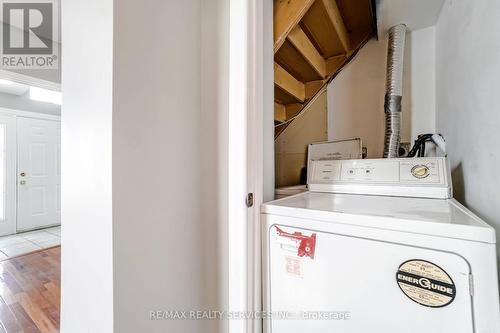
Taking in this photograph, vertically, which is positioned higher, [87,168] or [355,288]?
[87,168]

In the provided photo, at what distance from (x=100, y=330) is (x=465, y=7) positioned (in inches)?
72.2

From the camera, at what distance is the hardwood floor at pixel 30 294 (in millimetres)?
1576

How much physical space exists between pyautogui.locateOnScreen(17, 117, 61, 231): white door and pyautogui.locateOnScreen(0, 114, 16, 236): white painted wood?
0.06 meters

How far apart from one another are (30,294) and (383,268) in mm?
2717

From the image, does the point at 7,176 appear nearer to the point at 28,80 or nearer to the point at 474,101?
the point at 28,80

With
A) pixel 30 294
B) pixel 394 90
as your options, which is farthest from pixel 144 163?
pixel 30 294

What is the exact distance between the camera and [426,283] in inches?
22.2

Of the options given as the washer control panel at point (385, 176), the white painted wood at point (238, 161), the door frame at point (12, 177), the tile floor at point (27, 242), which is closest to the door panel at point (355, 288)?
the white painted wood at point (238, 161)

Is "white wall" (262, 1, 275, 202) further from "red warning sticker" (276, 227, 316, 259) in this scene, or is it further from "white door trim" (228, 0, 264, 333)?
"red warning sticker" (276, 227, 316, 259)

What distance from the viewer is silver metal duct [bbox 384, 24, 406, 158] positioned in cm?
145

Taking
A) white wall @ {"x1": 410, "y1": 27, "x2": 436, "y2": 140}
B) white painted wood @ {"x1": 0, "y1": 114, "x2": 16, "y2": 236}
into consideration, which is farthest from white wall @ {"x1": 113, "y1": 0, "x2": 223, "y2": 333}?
white painted wood @ {"x1": 0, "y1": 114, "x2": 16, "y2": 236}

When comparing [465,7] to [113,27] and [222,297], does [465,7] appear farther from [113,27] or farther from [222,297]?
[222,297]

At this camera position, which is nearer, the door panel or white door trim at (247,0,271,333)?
the door panel

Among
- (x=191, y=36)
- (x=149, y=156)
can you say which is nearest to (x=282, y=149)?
(x=191, y=36)
